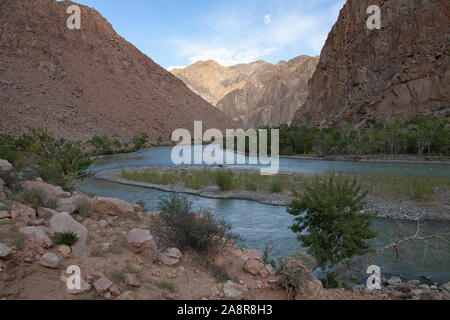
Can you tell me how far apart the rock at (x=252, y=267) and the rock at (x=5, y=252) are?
3.34 metres

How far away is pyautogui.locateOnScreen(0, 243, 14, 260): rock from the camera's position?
11.3 feet

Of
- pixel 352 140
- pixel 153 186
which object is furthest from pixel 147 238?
pixel 352 140

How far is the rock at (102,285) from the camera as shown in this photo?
3.49 m

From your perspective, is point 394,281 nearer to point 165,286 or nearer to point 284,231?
point 284,231

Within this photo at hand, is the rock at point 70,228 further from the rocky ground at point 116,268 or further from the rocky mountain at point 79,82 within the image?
the rocky mountain at point 79,82

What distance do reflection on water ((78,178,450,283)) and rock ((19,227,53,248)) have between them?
594cm

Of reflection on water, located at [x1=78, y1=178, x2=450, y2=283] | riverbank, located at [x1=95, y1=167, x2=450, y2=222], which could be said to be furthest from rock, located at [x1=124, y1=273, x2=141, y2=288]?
riverbank, located at [x1=95, y1=167, x2=450, y2=222]

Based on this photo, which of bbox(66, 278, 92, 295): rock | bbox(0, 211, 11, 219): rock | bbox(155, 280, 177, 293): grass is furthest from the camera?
bbox(0, 211, 11, 219): rock

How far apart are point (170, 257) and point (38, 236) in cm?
191

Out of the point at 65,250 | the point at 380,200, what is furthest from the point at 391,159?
the point at 65,250

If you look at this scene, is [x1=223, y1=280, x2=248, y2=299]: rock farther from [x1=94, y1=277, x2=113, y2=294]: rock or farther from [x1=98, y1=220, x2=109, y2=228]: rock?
[x1=98, y1=220, x2=109, y2=228]: rock

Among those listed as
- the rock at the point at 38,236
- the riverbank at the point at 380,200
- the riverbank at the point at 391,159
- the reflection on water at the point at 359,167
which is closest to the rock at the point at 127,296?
the rock at the point at 38,236

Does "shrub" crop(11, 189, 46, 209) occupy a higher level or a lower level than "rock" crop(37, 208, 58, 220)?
higher
